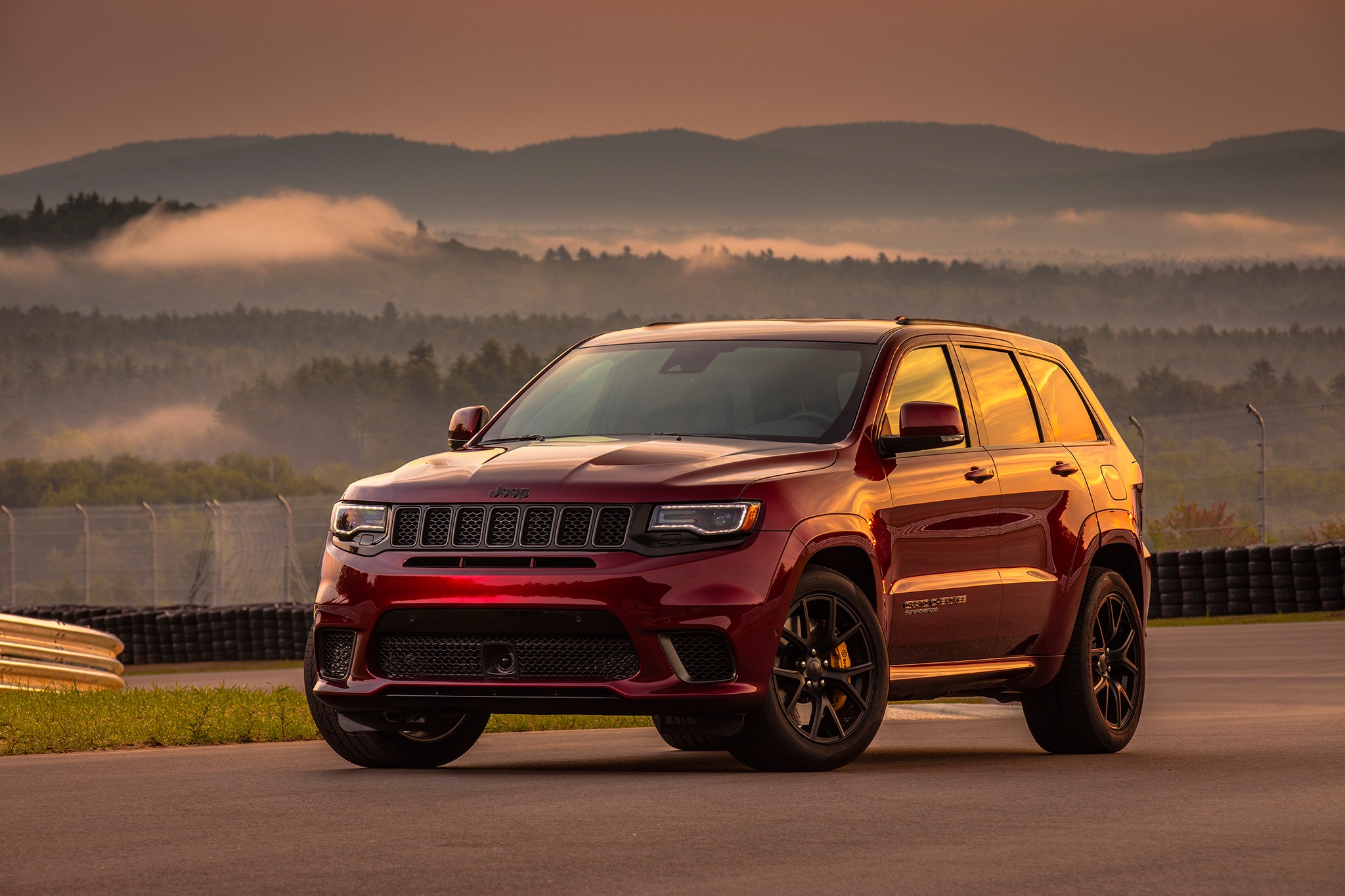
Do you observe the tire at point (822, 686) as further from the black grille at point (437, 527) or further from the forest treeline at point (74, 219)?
the forest treeline at point (74, 219)

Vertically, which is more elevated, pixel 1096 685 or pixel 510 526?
pixel 510 526

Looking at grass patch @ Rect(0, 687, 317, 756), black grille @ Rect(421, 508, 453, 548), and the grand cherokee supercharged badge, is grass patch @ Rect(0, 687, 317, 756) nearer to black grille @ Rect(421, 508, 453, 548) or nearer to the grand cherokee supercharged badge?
black grille @ Rect(421, 508, 453, 548)

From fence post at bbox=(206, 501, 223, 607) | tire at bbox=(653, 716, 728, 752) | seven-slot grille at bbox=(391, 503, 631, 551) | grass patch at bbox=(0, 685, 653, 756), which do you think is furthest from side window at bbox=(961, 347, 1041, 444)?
fence post at bbox=(206, 501, 223, 607)

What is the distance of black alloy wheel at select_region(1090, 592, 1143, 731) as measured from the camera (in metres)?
10.7

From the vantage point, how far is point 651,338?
10.3m

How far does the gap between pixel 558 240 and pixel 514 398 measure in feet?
474

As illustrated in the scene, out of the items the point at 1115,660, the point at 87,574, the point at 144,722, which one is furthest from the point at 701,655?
the point at 87,574

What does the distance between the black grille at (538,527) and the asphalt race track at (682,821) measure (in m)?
1.01

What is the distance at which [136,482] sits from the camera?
126 m

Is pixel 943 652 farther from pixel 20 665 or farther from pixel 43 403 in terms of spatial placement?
pixel 43 403

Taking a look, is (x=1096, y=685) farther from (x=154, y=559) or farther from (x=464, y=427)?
(x=154, y=559)

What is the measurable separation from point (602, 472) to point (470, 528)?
62 centimetres

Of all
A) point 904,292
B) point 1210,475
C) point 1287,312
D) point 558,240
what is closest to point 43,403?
point 558,240

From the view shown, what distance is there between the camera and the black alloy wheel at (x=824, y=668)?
8609 millimetres
